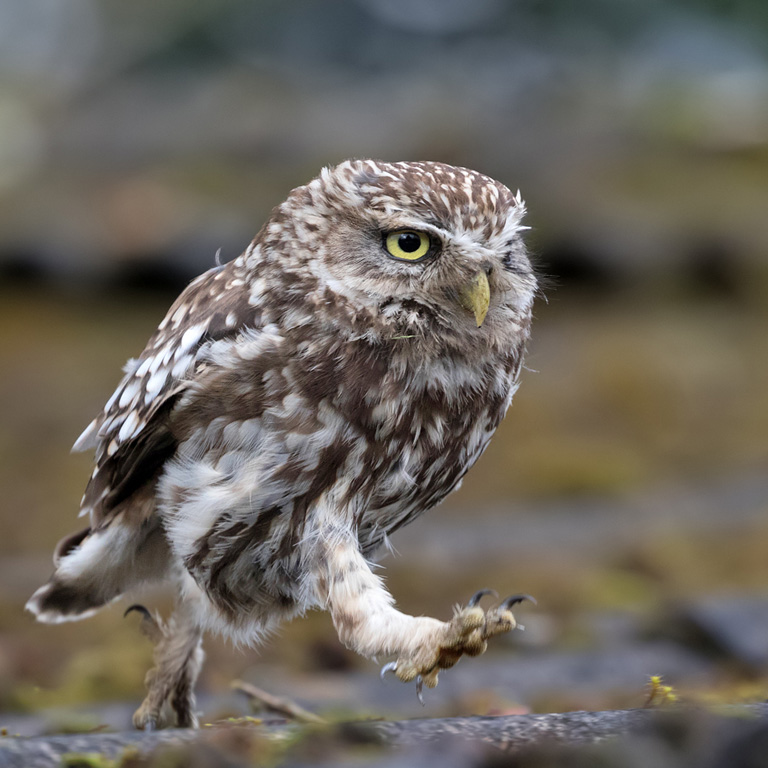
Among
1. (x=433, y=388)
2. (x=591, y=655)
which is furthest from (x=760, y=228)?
(x=433, y=388)

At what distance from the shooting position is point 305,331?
9.75 feet

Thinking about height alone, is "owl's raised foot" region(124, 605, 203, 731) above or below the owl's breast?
below

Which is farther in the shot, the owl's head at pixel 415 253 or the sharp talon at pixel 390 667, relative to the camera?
the owl's head at pixel 415 253

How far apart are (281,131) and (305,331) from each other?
35.9ft

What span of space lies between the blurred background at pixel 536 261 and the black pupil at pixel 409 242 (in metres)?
0.63

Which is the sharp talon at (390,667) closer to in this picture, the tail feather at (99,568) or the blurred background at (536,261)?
the tail feather at (99,568)

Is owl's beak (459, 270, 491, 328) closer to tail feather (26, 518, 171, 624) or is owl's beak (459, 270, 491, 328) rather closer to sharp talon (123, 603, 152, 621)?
tail feather (26, 518, 171, 624)

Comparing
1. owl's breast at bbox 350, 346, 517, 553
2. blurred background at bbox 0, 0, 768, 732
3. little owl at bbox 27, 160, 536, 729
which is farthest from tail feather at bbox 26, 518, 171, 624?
owl's breast at bbox 350, 346, 517, 553

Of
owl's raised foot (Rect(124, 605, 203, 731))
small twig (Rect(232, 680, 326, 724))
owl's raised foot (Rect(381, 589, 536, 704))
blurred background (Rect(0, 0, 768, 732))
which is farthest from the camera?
blurred background (Rect(0, 0, 768, 732))

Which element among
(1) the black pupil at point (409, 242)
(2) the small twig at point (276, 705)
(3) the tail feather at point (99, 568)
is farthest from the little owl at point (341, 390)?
(2) the small twig at point (276, 705)

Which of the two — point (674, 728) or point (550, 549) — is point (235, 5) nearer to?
point (550, 549)

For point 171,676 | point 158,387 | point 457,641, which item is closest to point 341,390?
point 158,387

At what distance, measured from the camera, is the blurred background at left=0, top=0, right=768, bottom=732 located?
17.0 ft

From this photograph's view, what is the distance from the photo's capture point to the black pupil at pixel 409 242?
2898mm
